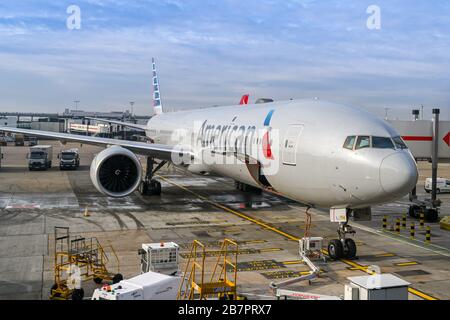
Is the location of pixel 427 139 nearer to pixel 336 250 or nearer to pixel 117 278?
pixel 336 250

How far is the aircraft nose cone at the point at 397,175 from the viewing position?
39.2 ft

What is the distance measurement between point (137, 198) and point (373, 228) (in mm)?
13074

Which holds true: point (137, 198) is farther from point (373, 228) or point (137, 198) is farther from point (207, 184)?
point (373, 228)

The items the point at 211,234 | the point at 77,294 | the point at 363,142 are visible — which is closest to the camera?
the point at 77,294

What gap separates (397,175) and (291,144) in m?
4.06

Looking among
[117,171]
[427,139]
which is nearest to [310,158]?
[117,171]

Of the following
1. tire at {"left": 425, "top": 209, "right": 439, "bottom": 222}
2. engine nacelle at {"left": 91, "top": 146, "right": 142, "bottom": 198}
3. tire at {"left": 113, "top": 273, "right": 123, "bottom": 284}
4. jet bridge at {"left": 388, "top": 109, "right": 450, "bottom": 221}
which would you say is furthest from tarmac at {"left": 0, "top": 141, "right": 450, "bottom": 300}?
jet bridge at {"left": 388, "top": 109, "right": 450, "bottom": 221}

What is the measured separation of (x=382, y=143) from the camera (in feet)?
42.4

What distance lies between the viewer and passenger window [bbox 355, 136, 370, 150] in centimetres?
1297

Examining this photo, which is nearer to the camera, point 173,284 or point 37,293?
point 173,284

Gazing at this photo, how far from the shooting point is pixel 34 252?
567 inches

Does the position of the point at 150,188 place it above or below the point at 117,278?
above

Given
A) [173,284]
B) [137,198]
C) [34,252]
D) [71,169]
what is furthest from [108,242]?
[71,169]

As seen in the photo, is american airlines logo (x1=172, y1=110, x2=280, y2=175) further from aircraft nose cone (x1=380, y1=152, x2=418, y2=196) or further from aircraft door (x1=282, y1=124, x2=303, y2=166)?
aircraft nose cone (x1=380, y1=152, x2=418, y2=196)
